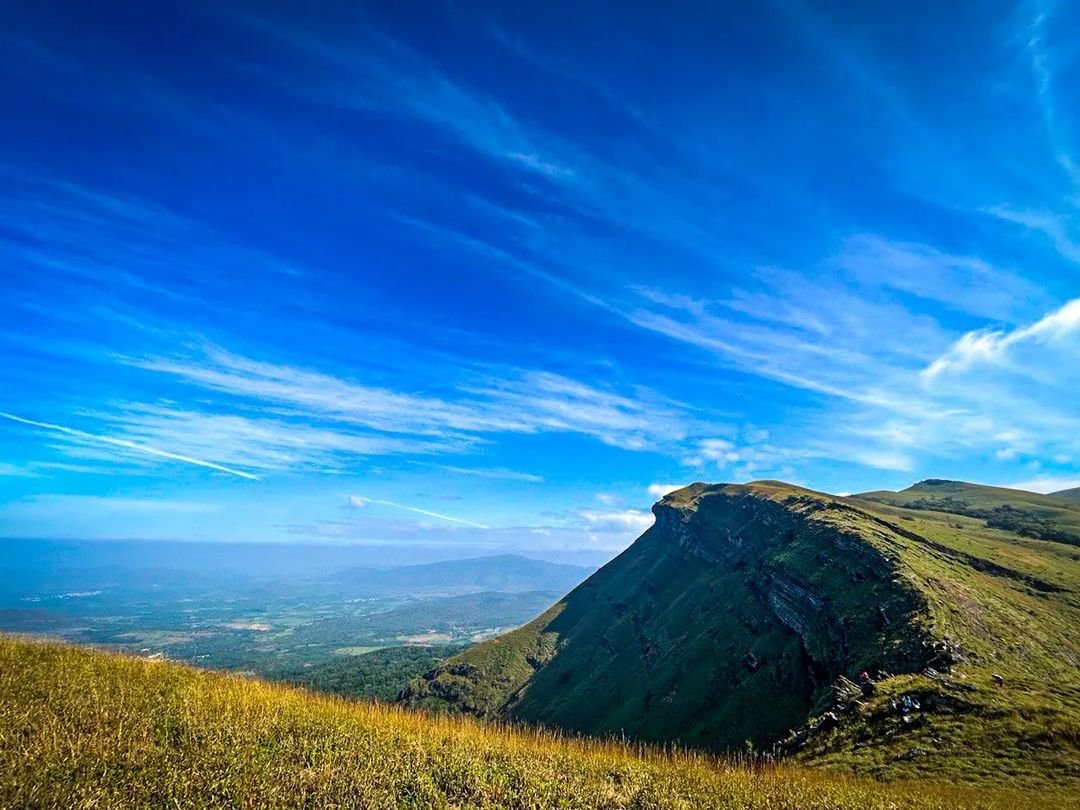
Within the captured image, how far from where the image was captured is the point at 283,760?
10820 mm

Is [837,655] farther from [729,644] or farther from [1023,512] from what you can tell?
[1023,512]

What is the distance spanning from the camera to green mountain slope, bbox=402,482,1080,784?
3014 cm

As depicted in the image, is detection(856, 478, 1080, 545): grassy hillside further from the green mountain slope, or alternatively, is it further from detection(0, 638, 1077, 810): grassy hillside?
A: detection(0, 638, 1077, 810): grassy hillside

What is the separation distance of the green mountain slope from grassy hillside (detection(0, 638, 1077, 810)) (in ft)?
50.0

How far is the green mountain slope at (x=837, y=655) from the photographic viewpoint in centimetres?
3014

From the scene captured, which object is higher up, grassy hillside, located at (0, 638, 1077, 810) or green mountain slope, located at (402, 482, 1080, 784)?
grassy hillside, located at (0, 638, 1077, 810)

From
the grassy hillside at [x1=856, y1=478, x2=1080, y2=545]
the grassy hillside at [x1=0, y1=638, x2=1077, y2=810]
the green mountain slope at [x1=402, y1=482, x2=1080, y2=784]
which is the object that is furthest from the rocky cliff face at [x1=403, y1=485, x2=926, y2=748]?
the grassy hillside at [x1=856, y1=478, x2=1080, y2=545]

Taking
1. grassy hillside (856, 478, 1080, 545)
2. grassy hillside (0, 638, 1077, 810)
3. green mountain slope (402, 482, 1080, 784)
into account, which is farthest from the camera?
grassy hillside (856, 478, 1080, 545)

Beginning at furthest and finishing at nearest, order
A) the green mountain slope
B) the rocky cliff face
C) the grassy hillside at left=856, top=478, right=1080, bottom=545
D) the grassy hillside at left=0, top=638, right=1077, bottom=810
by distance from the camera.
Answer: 1. the grassy hillside at left=856, top=478, right=1080, bottom=545
2. the rocky cliff face
3. the green mountain slope
4. the grassy hillside at left=0, top=638, right=1077, bottom=810

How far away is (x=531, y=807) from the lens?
35.5 feet

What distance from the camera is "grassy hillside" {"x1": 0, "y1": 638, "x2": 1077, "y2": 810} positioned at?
9.10 metres

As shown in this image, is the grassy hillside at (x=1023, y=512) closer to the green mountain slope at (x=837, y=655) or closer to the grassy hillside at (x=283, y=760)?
the green mountain slope at (x=837, y=655)

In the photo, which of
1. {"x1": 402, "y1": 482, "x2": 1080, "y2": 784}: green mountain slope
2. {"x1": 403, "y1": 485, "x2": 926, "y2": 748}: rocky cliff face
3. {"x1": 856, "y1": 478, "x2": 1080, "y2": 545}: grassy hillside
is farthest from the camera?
{"x1": 856, "y1": 478, "x2": 1080, "y2": 545}: grassy hillside

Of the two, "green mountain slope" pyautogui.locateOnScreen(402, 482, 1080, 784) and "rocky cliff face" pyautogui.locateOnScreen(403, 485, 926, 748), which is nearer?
"green mountain slope" pyautogui.locateOnScreen(402, 482, 1080, 784)
